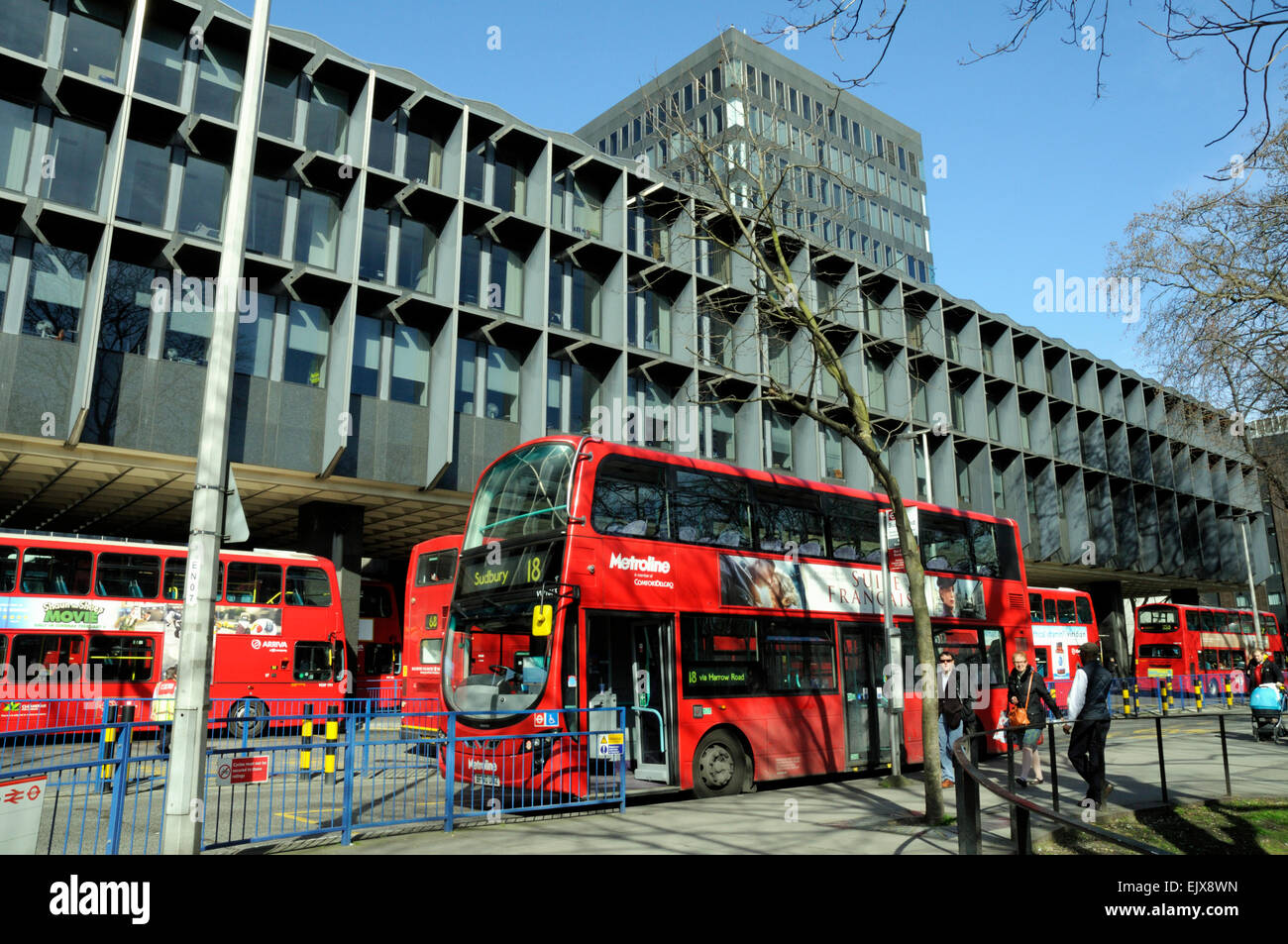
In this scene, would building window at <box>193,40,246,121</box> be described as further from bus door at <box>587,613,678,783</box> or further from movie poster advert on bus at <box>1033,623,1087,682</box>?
movie poster advert on bus at <box>1033,623,1087,682</box>

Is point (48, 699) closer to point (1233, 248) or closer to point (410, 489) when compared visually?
point (410, 489)

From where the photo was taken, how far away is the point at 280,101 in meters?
24.2

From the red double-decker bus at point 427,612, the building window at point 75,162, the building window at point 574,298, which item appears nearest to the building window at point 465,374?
the building window at point 574,298

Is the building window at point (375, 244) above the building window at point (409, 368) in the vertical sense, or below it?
above

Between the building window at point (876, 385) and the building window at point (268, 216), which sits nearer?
the building window at point (268, 216)

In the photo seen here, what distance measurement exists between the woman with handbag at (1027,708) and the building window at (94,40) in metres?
22.8

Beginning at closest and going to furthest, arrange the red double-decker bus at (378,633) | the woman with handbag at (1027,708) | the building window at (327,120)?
1. the woman with handbag at (1027,708)
2. the building window at (327,120)
3. the red double-decker bus at (378,633)

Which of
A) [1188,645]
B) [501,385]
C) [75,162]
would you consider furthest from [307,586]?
[1188,645]

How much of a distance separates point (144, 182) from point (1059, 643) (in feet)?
94.6

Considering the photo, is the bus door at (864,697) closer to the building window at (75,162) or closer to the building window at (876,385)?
the building window at (75,162)

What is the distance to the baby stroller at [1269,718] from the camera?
1344cm

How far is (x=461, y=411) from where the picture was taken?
1019 inches

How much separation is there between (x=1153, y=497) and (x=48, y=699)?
49.7 metres

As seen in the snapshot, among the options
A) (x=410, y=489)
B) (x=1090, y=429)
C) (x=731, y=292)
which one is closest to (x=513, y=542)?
(x=410, y=489)
